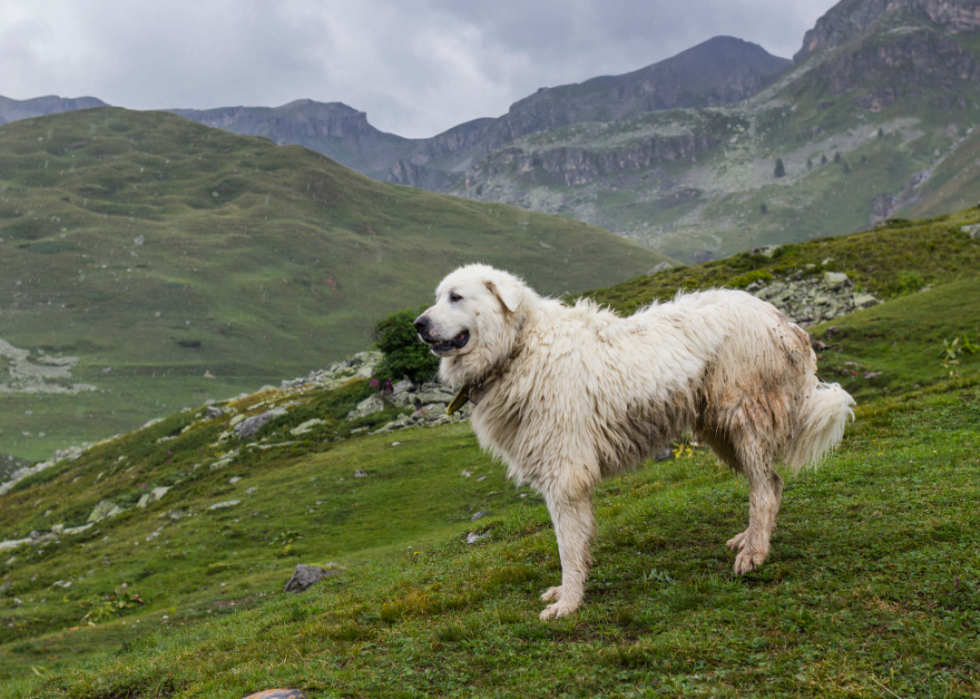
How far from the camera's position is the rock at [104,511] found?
30.3 m

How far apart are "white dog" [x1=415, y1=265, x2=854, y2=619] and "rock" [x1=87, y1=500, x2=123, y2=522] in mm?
29760

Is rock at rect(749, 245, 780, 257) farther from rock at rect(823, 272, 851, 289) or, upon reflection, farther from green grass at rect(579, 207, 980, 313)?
rock at rect(823, 272, 851, 289)

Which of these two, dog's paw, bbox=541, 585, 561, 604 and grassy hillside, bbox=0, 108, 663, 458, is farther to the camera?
grassy hillside, bbox=0, 108, 663, 458

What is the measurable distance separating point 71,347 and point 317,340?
150 ft

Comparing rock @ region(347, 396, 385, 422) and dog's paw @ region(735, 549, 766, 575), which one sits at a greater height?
dog's paw @ region(735, 549, 766, 575)

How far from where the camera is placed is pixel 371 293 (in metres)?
165

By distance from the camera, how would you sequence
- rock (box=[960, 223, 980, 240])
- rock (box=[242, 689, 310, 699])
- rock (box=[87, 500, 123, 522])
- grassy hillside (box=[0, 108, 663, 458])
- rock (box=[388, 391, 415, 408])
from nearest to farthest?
rock (box=[242, 689, 310, 699]) → rock (box=[87, 500, 123, 522]) → rock (box=[388, 391, 415, 408]) → rock (box=[960, 223, 980, 240]) → grassy hillside (box=[0, 108, 663, 458])

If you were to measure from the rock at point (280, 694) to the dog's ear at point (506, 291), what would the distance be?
15.1ft

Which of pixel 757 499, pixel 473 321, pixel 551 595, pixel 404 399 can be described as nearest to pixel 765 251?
pixel 404 399

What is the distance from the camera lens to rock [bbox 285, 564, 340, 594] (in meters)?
14.5

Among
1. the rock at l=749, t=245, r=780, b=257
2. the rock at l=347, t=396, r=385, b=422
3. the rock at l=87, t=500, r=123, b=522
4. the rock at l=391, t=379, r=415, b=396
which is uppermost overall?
the rock at l=749, t=245, r=780, b=257

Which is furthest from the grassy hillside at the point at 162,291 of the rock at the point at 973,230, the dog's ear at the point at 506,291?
the rock at the point at 973,230

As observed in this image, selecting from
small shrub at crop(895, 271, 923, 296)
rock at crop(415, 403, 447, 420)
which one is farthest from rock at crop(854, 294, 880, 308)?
rock at crop(415, 403, 447, 420)

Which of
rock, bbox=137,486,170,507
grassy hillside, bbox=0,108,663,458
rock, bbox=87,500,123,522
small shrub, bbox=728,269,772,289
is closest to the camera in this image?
rock, bbox=87,500,123,522
